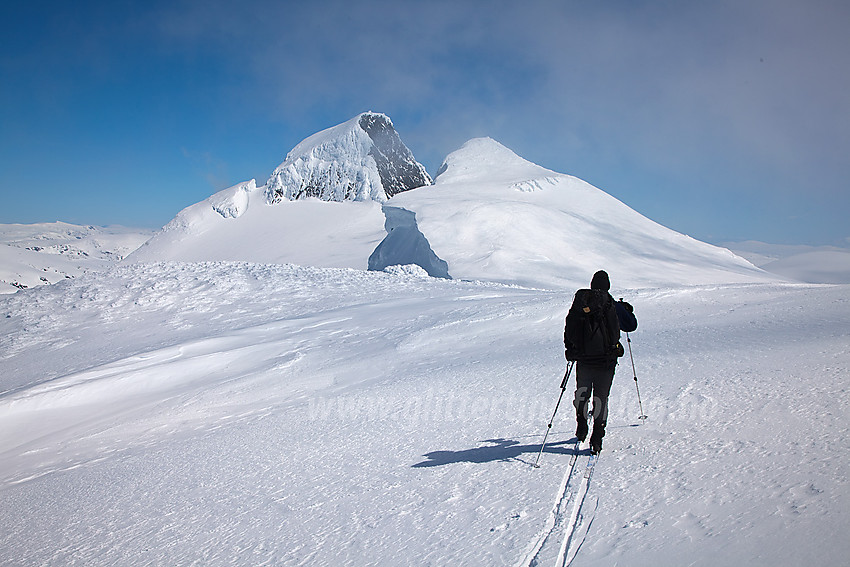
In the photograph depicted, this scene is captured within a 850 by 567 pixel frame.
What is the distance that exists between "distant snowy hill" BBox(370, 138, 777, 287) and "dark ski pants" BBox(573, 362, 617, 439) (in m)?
22.9

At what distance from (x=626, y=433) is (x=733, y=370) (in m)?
2.02

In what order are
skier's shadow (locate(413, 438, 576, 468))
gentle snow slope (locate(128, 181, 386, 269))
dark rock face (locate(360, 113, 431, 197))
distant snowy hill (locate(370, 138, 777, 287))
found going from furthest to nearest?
dark rock face (locate(360, 113, 431, 197)), gentle snow slope (locate(128, 181, 386, 269)), distant snowy hill (locate(370, 138, 777, 287)), skier's shadow (locate(413, 438, 576, 468))

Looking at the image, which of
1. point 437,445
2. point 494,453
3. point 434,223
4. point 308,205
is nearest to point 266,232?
point 308,205

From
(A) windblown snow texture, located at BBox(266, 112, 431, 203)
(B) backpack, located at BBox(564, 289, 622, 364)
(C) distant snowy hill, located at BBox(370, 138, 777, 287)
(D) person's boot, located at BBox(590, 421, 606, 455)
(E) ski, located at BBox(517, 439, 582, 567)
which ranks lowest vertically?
(E) ski, located at BBox(517, 439, 582, 567)

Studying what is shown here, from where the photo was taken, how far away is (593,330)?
3.80 m

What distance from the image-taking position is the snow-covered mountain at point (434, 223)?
1218 inches

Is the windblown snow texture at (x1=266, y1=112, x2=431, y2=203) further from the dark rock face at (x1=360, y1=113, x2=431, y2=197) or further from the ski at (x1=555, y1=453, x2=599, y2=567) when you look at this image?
the ski at (x1=555, y1=453, x2=599, y2=567)

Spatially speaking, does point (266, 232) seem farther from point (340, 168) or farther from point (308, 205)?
point (340, 168)

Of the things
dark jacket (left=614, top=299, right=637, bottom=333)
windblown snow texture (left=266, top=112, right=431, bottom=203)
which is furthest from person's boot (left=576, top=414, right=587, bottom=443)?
windblown snow texture (left=266, top=112, right=431, bottom=203)

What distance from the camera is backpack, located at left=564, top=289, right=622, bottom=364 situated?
3.79 metres

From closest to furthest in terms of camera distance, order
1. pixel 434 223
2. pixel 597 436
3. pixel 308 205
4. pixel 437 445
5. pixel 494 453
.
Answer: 1. pixel 597 436
2. pixel 494 453
3. pixel 437 445
4. pixel 434 223
5. pixel 308 205

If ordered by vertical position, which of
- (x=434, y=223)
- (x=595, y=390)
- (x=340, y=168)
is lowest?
(x=595, y=390)

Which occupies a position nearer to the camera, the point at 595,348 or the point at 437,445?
the point at 595,348

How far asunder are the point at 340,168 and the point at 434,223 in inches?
1345
